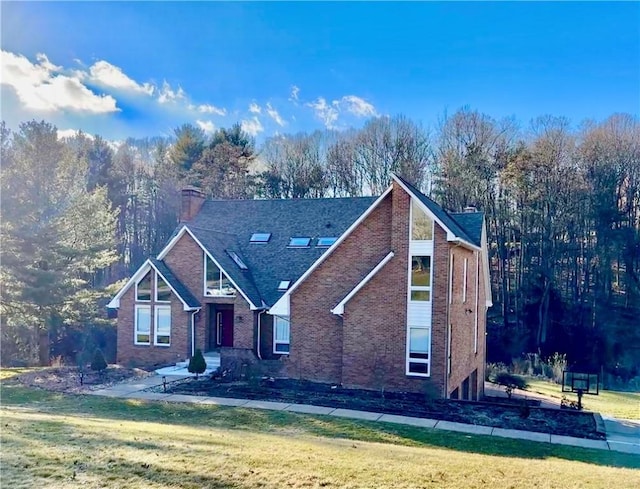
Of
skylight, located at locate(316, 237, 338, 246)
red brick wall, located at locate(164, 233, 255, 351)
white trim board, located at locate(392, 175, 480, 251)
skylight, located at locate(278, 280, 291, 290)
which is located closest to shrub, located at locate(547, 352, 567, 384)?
skylight, located at locate(316, 237, 338, 246)

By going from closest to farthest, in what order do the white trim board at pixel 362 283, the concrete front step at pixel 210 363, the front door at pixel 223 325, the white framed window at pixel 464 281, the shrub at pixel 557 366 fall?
1. the white trim board at pixel 362 283
2. the white framed window at pixel 464 281
3. the concrete front step at pixel 210 363
4. the front door at pixel 223 325
5. the shrub at pixel 557 366

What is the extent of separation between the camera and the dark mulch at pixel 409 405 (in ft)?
42.3

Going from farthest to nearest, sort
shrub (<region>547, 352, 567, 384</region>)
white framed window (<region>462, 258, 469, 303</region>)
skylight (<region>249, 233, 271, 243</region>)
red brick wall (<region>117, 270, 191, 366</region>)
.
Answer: shrub (<region>547, 352, 567, 384</region>), skylight (<region>249, 233, 271, 243</region>), red brick wall (<region>117, 270, 191, 366</region>), white framed window (<region>462, 258, 469, 303</region>)

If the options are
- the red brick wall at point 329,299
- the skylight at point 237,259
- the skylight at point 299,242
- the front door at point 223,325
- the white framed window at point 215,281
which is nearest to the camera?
the red brick wall at point 329,299

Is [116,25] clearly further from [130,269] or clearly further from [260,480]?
[130,269]

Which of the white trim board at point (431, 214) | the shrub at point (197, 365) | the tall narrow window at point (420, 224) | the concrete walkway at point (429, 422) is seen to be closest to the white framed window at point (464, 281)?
the white trim board at point (431, 214)

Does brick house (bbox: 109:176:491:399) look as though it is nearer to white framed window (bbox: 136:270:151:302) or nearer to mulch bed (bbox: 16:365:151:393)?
white framed window (bbox: 136:270:151:302)

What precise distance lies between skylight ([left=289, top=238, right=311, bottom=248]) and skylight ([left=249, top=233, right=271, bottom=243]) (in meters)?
1.22

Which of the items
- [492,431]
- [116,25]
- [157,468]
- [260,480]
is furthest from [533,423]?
[116,25]

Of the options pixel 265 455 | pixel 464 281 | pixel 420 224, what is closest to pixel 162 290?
pixel 420 224

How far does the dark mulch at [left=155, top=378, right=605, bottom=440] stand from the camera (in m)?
12.9

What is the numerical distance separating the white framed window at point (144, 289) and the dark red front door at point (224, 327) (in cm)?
297

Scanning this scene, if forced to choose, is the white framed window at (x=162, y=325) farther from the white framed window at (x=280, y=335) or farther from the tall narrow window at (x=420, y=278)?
the tall narrow window at (x=420, y=278)

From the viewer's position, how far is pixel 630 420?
48.5ft
